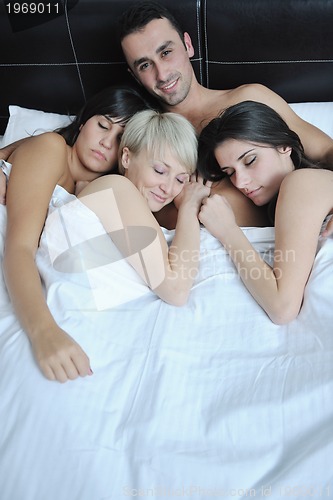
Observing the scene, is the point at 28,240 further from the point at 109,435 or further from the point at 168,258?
the point at 109,435

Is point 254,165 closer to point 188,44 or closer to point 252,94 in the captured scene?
point 252,94

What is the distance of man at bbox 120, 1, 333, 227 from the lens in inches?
73.2

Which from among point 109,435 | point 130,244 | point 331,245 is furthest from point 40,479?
point 331,245

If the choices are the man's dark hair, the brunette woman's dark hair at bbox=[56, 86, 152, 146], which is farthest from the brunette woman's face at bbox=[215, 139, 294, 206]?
the man's dark hair

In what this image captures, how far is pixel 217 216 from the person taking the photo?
1.55 metres

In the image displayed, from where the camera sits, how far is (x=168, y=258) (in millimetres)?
1477

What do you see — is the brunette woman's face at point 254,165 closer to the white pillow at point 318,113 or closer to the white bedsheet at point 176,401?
the white bedsheet at point 176,401

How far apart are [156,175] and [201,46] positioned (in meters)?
0.72

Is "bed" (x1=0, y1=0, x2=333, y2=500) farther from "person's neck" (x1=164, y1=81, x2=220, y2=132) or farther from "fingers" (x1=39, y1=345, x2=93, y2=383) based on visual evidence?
"person's neck" (x1=164, y1=81, x2=220, y2=132)

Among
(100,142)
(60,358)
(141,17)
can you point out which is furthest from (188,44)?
(60,358)

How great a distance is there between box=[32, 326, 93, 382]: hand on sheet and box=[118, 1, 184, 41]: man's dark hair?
119cm

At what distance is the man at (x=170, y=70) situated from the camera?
1.86 metres

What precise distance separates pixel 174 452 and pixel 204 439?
0.07 metres

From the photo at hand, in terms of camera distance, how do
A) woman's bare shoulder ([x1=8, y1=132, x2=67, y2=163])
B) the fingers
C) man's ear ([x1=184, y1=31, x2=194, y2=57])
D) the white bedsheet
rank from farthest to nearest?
man's ear ([x1=184, y1=31, x2=194, y2=57])
woman's bare shoulder ([x1=8, y1=132, x2=67, y2=163])
the fingers
the white bedsheet
